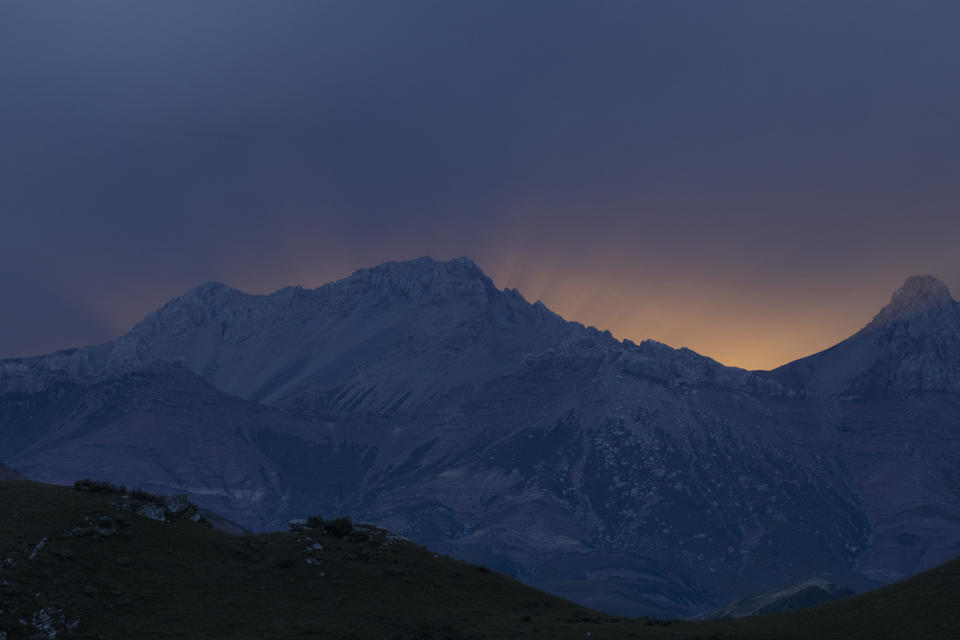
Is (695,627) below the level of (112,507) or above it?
below

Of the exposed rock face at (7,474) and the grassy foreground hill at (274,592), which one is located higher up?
the exposed rock face at (7,474)

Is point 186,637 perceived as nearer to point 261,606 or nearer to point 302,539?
point 261,606

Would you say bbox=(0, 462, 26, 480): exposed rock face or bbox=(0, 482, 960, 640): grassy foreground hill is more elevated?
bbox=(0, 462, 26, 480): exposed rock face

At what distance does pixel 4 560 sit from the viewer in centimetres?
8531

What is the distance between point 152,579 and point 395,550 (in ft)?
78.2

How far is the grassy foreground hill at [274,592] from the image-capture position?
274 ft

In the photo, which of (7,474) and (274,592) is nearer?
(274,592)

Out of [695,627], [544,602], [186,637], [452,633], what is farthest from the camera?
[544,602]

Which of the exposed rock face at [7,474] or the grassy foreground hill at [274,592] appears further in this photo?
the exposed rock face at [7,474]

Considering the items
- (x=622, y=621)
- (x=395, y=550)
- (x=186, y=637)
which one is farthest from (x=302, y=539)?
(x=622, y=621)

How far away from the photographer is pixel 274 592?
92062 mm

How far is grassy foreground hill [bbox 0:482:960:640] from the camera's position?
83375mm

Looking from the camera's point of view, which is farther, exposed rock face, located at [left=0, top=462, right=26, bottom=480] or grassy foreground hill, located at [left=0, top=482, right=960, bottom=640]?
exposed rock face, located at [left=0, top=462, right=26, bottom=480]

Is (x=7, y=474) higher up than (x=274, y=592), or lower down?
higher up
